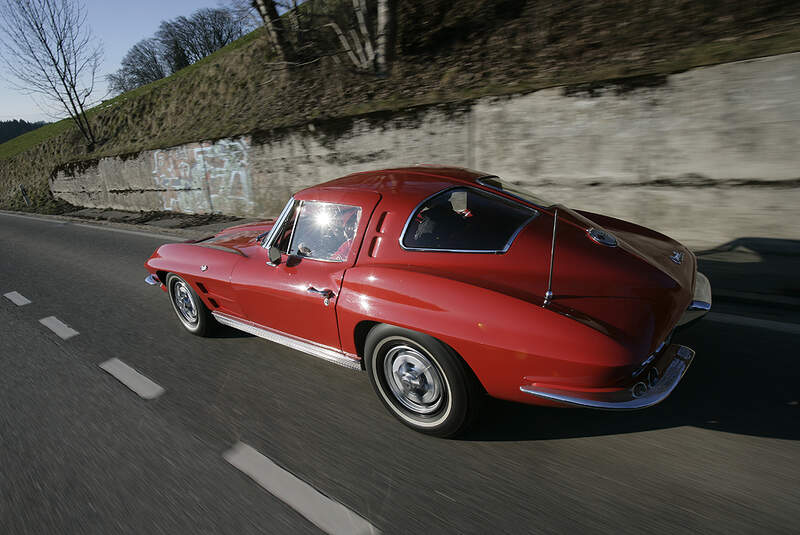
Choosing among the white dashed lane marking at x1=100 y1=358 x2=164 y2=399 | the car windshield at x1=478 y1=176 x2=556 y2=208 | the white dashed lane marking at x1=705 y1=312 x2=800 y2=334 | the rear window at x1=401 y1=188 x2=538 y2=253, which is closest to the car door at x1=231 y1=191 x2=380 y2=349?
the rear window at x1=401 y1=188 x2=538 y2=253

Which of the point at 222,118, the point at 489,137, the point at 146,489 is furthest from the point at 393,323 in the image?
the point at 222,118

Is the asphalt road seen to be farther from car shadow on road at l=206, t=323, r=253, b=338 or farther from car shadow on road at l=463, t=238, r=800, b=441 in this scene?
car shadow on road at l=206, t=323, r=253, b=338

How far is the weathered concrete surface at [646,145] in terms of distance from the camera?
448cm

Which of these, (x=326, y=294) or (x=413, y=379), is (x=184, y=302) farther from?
(x=413, y=379)

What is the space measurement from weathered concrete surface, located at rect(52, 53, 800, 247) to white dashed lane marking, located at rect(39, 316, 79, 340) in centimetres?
517

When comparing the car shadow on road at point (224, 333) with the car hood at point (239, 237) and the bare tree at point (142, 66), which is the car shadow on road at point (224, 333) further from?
the bare tree at point (142, 66)

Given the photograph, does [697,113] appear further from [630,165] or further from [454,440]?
[454,440]

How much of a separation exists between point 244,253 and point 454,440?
2.15 metres

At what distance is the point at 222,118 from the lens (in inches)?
572

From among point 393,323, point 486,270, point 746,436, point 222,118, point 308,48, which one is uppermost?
point 308,48

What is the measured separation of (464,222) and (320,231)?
1.01 meters

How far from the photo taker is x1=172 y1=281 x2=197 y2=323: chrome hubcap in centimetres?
419

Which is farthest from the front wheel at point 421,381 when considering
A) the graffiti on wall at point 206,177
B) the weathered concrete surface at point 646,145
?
the graffiti on wall at point 206,177

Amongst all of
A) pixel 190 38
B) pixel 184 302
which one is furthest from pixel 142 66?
pixel 184 302
